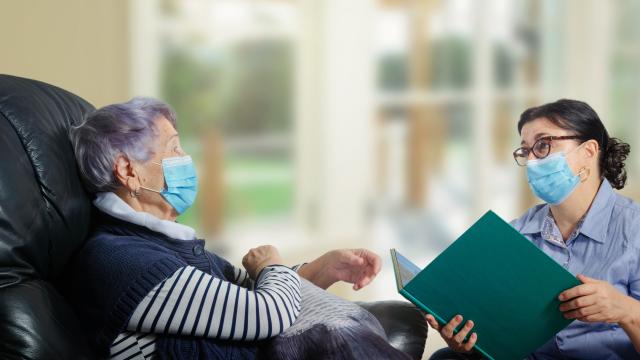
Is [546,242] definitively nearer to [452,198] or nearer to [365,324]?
[365,324]

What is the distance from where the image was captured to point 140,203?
60.7 inches

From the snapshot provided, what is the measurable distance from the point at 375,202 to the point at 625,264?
193 cm

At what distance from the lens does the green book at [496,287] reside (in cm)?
145

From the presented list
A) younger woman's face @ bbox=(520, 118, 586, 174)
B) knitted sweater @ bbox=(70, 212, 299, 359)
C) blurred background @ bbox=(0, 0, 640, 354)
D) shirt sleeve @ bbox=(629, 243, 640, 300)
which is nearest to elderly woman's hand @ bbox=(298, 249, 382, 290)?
knitted sweater @ bbox=(70, 212, 299, 359)

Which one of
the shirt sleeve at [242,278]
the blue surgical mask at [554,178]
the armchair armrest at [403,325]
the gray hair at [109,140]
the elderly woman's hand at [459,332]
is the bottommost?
→ the armchair armrest at [403,325]

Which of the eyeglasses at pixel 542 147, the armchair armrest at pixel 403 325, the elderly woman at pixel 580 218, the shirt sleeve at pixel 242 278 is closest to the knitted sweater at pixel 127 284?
the shirt sleeve at pixel 242 278

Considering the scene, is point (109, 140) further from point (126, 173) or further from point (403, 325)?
point (403, 325)

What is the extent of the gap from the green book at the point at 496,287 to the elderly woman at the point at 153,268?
285 millimetres

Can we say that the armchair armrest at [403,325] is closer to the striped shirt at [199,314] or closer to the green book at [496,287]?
the green book at [496,287]

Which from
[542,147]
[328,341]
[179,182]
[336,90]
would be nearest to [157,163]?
[179,182]

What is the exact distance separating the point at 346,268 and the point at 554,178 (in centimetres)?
50

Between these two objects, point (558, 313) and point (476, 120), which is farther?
point (476, 120)

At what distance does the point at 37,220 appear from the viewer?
1.37 meters

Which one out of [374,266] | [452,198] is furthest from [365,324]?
[452,198]
